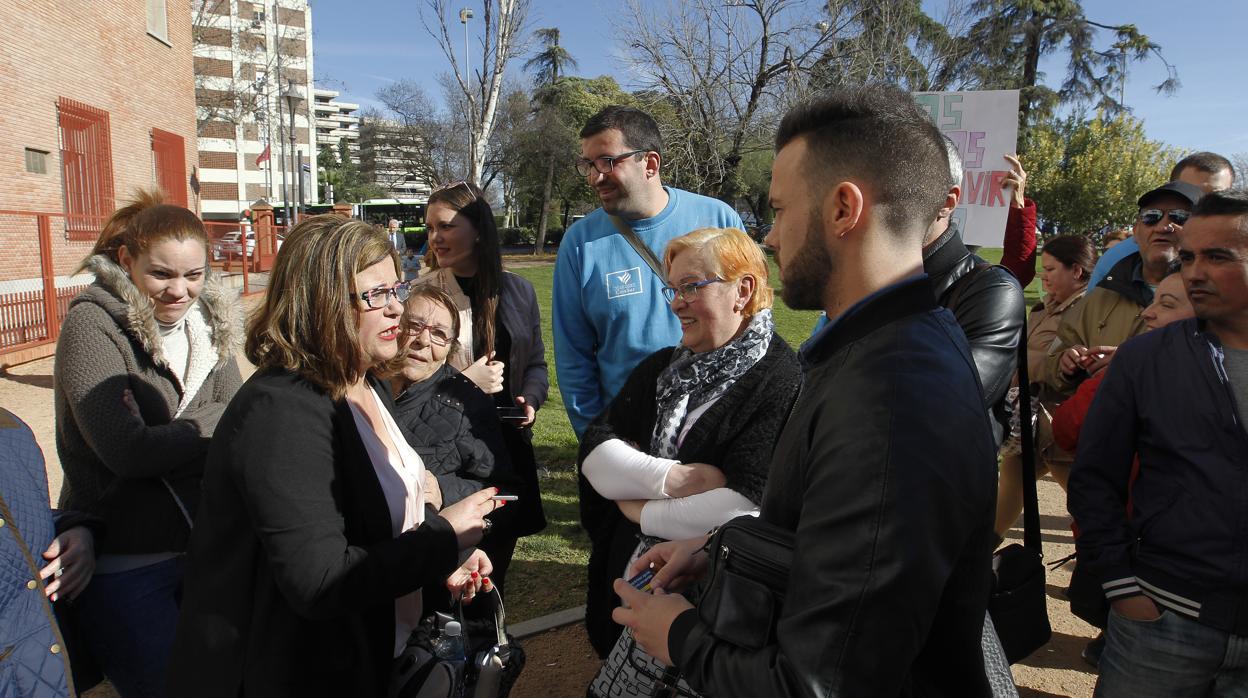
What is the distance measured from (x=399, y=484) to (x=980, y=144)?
4076 millimetres

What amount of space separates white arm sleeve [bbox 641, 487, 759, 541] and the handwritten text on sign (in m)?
2.87

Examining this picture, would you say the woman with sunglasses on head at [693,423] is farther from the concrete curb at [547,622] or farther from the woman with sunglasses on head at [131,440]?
the woman with sunglasses on head at [131,440]

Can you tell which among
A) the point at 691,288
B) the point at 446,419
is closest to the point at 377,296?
the point at 446,419

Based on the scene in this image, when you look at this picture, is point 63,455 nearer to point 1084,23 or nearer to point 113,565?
point 113,565

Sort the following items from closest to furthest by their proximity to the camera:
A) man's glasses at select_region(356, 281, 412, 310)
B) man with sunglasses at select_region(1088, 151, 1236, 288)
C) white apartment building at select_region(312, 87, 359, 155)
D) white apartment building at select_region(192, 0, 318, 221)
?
man's glasses at select_region(356, 281, 412, 310) < man with sunglasses at select_region(1088, 151, 1236, 288) < white apartment building at select_region(192, 0, 318, 221) < white apartment building at select_region(312, 87, 359, 155)

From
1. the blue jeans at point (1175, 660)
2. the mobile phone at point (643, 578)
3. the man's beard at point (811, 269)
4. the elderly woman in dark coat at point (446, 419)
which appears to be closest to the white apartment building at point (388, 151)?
the elderly woman in dark coat at point (446, 419)

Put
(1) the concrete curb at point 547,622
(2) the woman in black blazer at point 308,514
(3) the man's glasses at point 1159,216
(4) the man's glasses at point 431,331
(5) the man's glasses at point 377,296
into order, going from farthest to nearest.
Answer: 1. (1) the concrete curb at point 547,622
2. (3) the man's glasses at point 1159,216
3. (4) the man's glasses at point 431,331
4. (5) the man's glasses at point 377,296
5. (2) the woman in black blazer at point 308,514

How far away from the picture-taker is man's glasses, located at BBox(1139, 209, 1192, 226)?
3592mm

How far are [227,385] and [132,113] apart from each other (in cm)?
2062

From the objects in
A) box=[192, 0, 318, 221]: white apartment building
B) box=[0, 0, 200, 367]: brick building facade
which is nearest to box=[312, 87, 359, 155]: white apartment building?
box=[192, 0, 318, 221]: white apartment building

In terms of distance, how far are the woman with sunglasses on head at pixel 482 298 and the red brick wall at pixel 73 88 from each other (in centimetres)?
952

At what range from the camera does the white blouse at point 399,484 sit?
2.06 metres

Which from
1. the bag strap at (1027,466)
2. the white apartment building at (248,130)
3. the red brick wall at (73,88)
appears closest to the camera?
the bag strap at (1027,466)

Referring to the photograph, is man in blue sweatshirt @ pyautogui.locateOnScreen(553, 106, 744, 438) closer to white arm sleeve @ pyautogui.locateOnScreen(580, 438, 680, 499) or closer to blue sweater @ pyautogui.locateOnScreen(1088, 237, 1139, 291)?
white arm sleeve @ pyautogui.locateOnScreen(580, 438, 680, 499)
